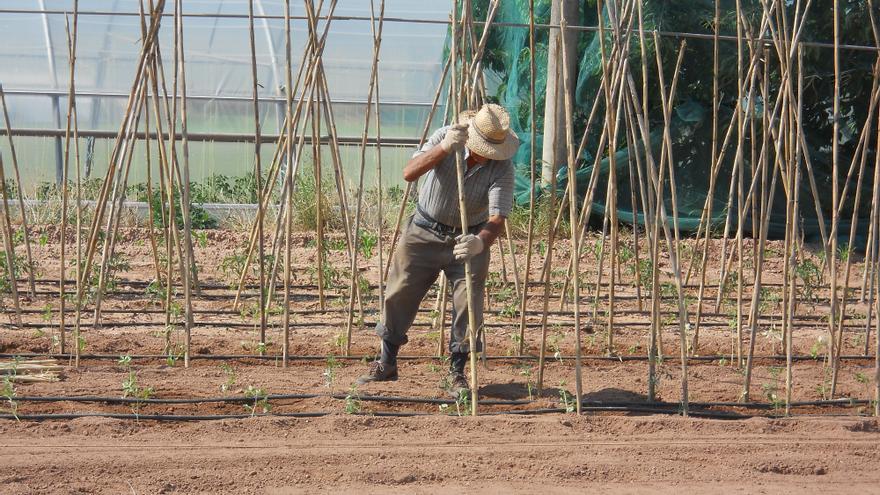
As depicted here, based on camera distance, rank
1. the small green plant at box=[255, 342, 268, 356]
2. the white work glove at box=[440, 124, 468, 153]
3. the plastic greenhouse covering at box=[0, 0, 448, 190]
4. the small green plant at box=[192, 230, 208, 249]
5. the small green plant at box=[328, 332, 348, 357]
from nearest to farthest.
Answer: the white work glove at box=[440, 124, 468, 153] < the small green plant at box=[255, 342, 268, 356] < the small green plant at box=[328, 332, 348, 357] < the small green plant at box=[192, 230, 208, 249] < the plastic greenhouse covering at box=[0, 0, 448, 190]

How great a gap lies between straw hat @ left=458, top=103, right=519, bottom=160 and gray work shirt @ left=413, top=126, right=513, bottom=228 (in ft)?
0.34

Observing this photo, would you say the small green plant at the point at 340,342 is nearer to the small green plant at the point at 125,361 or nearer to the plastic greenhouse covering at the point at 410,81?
the small green plant at the point at 125,361

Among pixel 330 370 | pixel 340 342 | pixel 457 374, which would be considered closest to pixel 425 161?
pixel 457 374

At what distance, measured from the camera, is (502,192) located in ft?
13.0

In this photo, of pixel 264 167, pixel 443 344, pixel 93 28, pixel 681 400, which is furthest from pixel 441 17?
pixel 681 400

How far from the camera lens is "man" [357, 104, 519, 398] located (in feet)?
12.8

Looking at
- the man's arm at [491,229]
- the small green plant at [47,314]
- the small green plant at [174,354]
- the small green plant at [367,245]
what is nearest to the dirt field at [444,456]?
the man's arm at [491,229]

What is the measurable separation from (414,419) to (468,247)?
2.26ft

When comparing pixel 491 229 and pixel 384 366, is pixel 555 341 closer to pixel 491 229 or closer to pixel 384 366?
pixel 384 366

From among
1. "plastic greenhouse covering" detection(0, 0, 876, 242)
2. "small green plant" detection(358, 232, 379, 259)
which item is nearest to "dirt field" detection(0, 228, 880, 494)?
"small green plant" detection(358, 232, 379, 259)

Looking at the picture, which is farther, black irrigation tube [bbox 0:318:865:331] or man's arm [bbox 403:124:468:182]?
black irrigation tube [bbox 0:318:865:331]

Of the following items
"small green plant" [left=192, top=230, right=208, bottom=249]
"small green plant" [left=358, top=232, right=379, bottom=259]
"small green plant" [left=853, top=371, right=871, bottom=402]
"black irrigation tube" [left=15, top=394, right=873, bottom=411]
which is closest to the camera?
"black irrigation tube" [left=15, top=394, right=873, bottom=411]

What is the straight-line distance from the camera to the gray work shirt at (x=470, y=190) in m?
3.97

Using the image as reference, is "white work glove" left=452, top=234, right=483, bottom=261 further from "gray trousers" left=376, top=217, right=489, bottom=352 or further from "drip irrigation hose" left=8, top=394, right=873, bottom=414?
"drip irrigation hose" left=8, top=394, right=873, bottom=414
